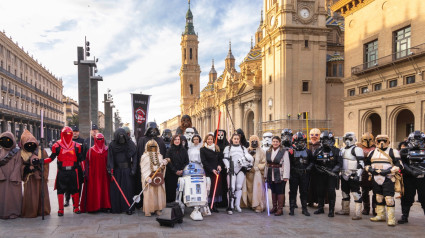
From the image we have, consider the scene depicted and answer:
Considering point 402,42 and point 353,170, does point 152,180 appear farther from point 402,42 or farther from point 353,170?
point 402,42

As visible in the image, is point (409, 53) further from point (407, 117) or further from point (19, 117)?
point (19, 117)

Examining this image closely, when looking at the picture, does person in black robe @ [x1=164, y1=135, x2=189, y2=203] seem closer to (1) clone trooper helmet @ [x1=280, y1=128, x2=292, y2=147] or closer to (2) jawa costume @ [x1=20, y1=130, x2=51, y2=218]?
(1) clone trooper helmet @ [x1=280, y1=128, x2=292, y2=147]

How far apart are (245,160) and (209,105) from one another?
67680 millimetres

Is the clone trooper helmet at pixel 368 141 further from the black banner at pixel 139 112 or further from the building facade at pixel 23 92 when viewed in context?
the building facade at pixel 23 92

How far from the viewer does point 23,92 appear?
52.5m

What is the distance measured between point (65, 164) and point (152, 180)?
204 centimetres

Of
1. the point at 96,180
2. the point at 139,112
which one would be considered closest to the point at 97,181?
the point at 96,180

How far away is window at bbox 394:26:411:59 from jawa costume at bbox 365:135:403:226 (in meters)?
18.1

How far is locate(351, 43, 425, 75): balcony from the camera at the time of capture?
69.0 feet

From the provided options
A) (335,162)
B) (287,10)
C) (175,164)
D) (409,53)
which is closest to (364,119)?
(409,53)

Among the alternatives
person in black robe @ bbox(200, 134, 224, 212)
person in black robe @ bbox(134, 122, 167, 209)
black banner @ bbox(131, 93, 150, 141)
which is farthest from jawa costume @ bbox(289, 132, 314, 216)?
black banner @ bbox(131, 93, 150, 141)

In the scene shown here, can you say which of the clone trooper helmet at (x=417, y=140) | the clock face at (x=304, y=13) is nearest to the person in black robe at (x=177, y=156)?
the clone trooper helmet at (x=417, y=140)

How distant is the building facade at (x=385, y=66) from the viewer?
21.5 m

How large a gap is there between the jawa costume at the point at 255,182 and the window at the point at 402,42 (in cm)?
1870
